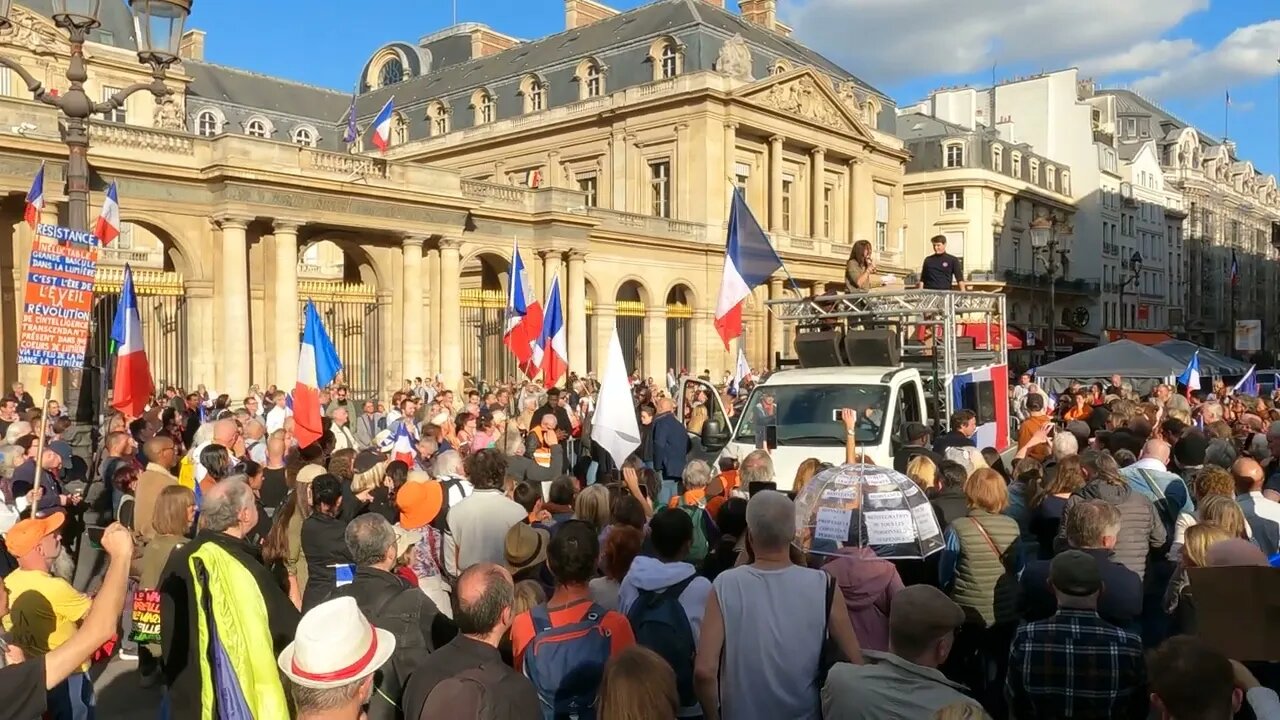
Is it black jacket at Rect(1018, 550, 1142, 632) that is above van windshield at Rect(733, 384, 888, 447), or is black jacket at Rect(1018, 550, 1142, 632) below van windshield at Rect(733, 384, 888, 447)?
below

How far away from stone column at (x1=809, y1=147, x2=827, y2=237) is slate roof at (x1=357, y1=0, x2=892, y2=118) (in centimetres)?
400

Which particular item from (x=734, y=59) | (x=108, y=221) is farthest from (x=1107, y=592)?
(x=734, y=59)

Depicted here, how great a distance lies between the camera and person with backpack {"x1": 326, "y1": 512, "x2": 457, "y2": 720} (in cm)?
412

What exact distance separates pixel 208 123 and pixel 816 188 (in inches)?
951

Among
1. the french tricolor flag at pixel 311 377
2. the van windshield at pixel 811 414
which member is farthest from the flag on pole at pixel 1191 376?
the french tricolor flag at pixel 311 377

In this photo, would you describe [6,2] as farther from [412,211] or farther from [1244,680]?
[412,211]

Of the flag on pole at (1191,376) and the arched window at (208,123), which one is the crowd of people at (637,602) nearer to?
the flag on pole at (1191,376)

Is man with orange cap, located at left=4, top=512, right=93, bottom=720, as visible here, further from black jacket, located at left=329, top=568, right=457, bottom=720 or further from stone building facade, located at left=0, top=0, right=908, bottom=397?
stone building facade, located at left=0, top=0, right=908, bottom=397

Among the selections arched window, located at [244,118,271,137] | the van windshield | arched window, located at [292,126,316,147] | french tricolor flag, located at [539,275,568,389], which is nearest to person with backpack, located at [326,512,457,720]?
the van windshield

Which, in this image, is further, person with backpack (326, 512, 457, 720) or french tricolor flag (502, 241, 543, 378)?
french tricolor flag (502, 241, 543, 378)

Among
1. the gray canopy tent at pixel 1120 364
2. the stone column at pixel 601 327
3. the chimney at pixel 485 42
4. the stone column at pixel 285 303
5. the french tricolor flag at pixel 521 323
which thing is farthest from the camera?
the chimney at pixel 485 42

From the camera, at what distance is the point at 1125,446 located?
815cm

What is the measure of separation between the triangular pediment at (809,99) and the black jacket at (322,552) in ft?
105

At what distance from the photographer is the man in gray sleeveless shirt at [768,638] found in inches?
149
